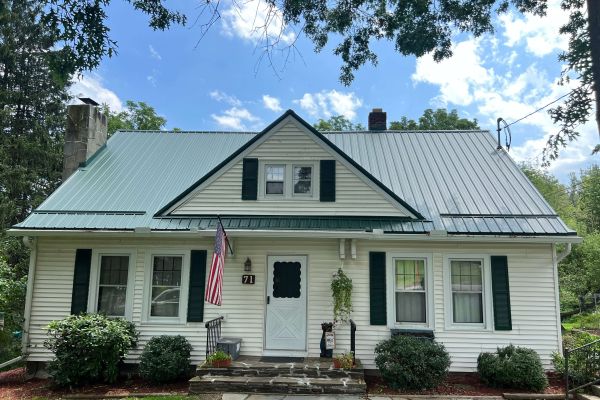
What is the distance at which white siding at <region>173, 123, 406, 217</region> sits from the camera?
9.38 m

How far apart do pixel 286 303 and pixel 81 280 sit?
4.44 m

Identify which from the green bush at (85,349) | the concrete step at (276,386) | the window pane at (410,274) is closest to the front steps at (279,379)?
the concrete step at (276,386)

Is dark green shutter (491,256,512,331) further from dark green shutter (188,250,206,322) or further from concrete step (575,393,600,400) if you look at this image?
dark green shutter (188,250,206,322)

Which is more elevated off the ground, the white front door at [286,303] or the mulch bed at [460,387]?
the white front door at [286,303]

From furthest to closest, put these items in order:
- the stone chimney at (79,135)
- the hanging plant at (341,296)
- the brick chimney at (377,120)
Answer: the brick chimney at (377,120) → the stone chimney at (79,135) → the hanging plant at (341,296)

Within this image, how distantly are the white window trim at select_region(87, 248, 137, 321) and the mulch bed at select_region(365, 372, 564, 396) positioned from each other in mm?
5206

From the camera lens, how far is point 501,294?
8.73 m

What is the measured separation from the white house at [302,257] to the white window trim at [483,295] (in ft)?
0.07

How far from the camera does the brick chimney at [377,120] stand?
45.4 feet

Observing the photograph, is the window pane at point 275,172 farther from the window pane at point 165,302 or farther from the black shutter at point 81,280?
the black shutter at point 81,280

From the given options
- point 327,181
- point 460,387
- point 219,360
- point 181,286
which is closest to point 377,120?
point 327,181

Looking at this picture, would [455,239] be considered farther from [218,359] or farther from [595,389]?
[218,359]

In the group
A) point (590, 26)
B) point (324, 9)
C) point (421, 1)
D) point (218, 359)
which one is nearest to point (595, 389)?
point (590, 26)

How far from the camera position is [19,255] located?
63.2 feet
